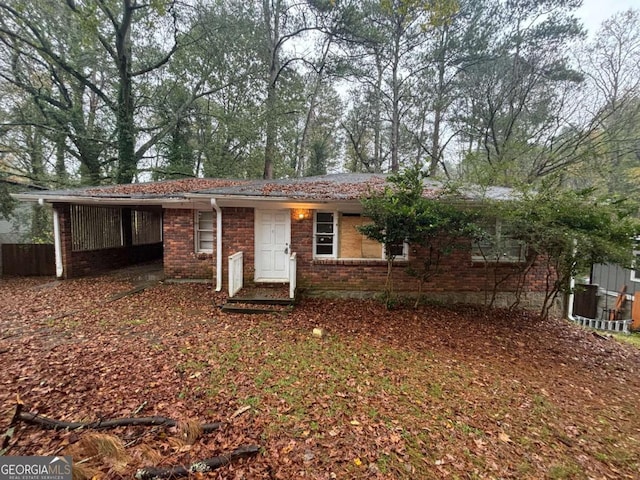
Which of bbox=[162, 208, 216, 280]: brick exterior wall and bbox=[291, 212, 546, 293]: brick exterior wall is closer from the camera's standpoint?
bbox=[291, 212, 546, 293]: brick exterior wall

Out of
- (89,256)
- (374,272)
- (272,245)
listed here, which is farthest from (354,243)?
(89,256)

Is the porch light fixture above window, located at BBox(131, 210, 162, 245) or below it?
above

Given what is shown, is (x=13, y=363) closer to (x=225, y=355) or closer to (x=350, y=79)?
(x=225, y=355)

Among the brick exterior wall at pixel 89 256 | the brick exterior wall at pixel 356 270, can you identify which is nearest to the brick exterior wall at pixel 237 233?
the brick exterior wall at pixel 356 270

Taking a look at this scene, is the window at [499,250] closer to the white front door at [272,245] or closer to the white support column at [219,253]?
the white front door at [272,245]

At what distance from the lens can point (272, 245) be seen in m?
6.99

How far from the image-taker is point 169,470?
1.90 m

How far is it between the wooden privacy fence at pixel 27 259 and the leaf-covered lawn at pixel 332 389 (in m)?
4.38

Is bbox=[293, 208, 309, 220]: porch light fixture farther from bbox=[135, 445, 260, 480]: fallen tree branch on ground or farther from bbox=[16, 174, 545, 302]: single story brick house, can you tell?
bbox=[135, 445, 260, 480]: fallen tree branch on ground

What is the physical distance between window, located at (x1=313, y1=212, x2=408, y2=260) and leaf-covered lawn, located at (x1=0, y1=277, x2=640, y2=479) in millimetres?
1725

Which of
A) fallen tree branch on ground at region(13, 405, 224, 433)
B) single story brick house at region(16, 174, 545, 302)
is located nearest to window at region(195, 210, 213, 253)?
single story brick house at region(16, 174, 545, 302)

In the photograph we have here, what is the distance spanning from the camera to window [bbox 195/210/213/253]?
7980 mm

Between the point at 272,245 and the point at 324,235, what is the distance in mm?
1395

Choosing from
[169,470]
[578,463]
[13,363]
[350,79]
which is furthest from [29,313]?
[350,79]
